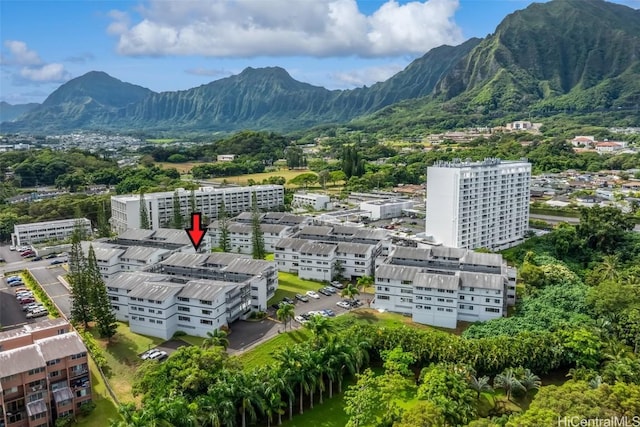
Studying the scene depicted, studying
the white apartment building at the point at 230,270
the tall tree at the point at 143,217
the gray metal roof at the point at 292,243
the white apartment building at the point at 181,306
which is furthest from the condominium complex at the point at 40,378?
the tall tree at the point at 143,217

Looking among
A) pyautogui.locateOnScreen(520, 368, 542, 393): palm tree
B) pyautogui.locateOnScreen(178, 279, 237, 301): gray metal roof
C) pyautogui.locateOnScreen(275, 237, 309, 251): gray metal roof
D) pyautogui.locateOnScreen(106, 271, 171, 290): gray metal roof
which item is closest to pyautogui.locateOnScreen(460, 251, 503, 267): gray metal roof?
pyautogui.locateOnScreen(520, 368, 542, 393): palm tree

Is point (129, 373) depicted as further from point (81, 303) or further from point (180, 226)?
point (180, 226)

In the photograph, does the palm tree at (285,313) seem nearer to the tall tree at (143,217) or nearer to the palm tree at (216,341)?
the palm tree at (216,341)

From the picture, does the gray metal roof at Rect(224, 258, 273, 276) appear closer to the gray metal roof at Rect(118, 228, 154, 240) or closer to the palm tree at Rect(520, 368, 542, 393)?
the gray metal roof at Rect(118, 228, 154, 240)

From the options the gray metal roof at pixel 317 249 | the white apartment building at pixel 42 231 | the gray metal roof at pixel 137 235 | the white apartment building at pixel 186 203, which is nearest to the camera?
the gray metal roof at pixel 317 249

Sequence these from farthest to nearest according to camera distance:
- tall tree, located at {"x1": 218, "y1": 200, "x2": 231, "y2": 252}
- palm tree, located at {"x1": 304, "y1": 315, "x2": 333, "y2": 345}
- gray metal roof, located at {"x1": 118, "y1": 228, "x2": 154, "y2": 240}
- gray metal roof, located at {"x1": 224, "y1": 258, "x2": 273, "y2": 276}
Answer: tall tree, located at {"x1": 218, "y1": 200, "x2": 231, "y2": 252} < gray metal roof, located at {"x1": 118, "y1": 228, "x2": 154, "y2": 240} < gray metal roof, located at {"x1": 224, "y1": 258, "x2": 273, "y2": 276} < palm tree, located at {"x1": 304, "y1": 315, "x2": 333, "y2": 345}

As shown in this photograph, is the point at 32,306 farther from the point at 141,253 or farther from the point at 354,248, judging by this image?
the point at 354,248

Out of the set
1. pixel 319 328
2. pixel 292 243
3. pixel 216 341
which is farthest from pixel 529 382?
pixel 292 243
